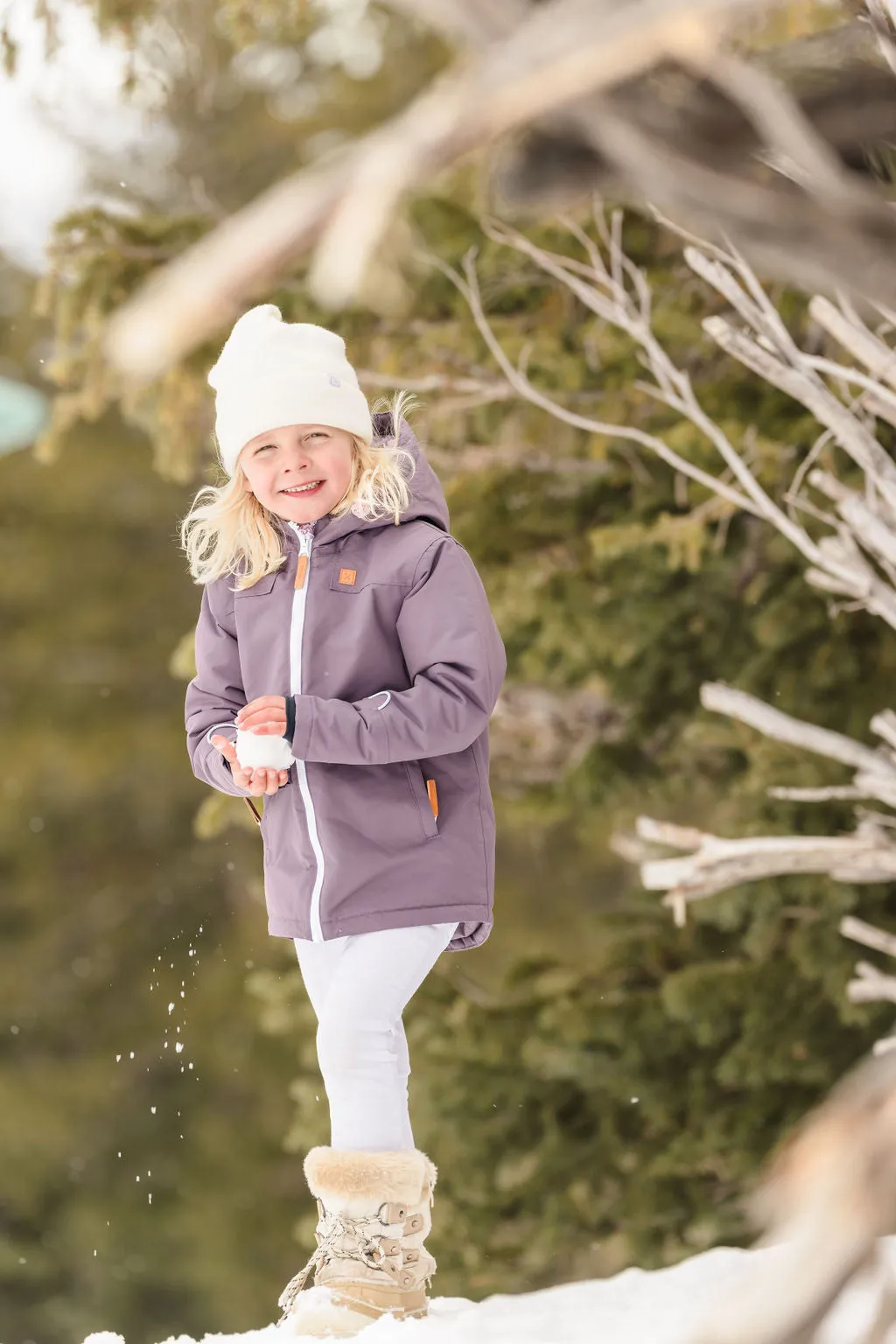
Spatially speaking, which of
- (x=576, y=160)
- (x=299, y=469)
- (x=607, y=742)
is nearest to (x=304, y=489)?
(x=299, y=469)

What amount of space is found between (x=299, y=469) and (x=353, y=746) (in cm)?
40

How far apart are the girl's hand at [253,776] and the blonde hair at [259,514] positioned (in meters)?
0.25

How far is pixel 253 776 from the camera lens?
1.80 m

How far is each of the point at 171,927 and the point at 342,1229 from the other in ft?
23.5

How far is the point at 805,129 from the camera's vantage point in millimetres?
805

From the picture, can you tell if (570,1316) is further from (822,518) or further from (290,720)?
(822,518)

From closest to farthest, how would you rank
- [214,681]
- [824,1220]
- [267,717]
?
[824,1220] < [267,717] < [214,681]

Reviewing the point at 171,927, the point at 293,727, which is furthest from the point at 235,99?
the point at 293,727

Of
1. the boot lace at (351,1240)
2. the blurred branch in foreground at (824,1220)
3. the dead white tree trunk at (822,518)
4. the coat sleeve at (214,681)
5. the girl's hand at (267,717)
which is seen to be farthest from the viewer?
the dead white tree trunk at (822,518)

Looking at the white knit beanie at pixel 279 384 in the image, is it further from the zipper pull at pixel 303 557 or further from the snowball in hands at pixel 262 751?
the snowball in hands at pixel 262 751

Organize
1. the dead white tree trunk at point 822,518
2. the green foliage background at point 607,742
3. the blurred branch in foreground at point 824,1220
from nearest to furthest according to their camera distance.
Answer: the blurred branch in foreground at point 824,1220 → the dead white tree trunk at point 822,518 → the green foliage background at point 607,742

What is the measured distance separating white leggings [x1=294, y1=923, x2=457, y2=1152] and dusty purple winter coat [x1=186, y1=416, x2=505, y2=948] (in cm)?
3

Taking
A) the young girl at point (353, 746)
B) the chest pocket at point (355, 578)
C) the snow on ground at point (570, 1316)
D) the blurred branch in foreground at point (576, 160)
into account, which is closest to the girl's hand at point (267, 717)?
the young girl at point (353, 746)

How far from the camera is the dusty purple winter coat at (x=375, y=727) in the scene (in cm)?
177
